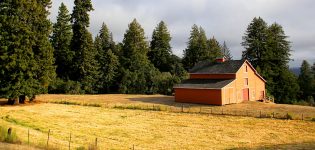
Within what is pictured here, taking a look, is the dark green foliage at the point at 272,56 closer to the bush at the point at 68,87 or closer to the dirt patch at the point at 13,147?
the bush at the point at 68,87

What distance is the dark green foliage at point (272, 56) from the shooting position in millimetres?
80250

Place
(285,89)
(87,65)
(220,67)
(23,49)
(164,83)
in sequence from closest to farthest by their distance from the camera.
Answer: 1. (23,49)
2. (220,67)
3. (87,65)
4. (285,89)
5. (164,83)

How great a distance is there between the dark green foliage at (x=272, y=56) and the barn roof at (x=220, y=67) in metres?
20.1

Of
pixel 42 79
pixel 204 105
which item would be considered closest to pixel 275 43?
pixel 204 105

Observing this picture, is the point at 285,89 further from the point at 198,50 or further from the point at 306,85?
the point at 198,50

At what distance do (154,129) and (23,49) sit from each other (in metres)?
26.8

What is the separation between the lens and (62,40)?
8125cm

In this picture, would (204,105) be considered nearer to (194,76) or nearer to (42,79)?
(194,76)

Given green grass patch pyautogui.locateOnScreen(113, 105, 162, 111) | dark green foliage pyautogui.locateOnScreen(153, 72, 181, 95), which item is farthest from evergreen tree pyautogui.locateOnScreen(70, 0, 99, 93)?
green grass patch pyautogui.locateOnScreen(113, 105, 162, 111)

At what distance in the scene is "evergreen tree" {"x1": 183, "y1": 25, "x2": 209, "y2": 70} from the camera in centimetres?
9619

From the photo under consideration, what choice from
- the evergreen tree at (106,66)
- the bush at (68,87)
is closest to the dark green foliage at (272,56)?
the evergreen tree at (106,66)

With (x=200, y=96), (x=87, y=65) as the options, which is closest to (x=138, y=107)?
(x=200, y=96)

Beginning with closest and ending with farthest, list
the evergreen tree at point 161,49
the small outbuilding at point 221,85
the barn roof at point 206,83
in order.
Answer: the small outbuilding at point 221,85
the barn roof at point 206,83
the evergreen tree at point 161,49

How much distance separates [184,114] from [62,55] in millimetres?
45285
